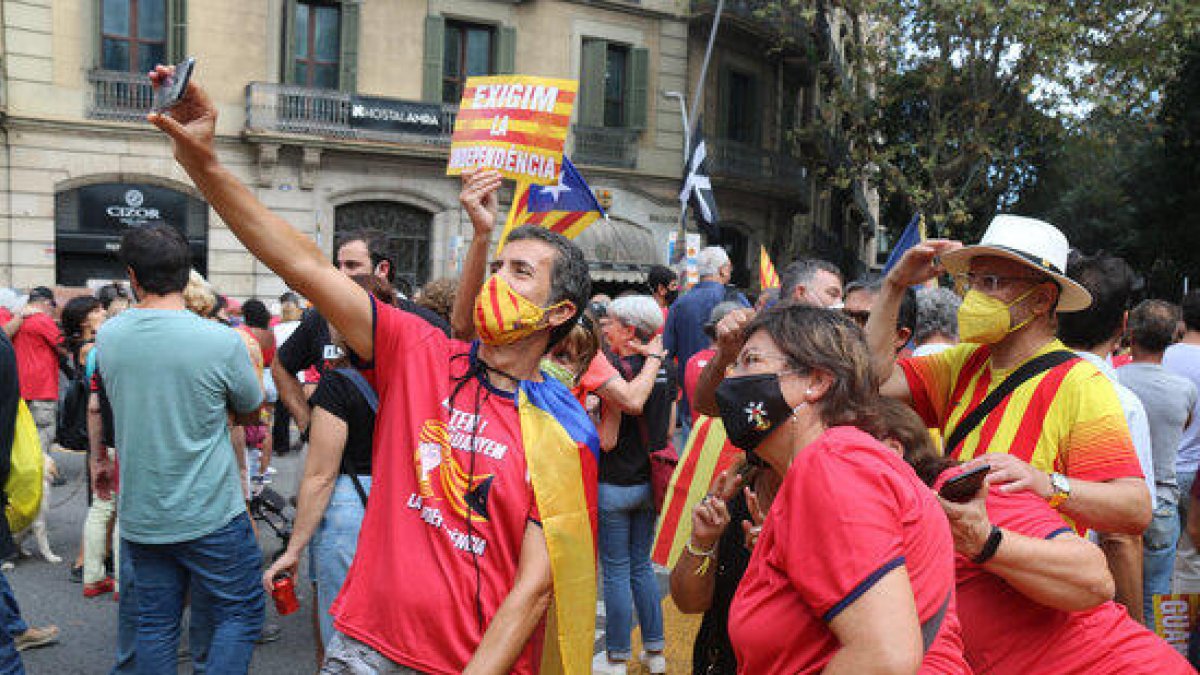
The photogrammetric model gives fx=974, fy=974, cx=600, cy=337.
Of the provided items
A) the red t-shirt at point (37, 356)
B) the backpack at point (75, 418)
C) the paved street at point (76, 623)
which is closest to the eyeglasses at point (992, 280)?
the paved street at point (76, 623)

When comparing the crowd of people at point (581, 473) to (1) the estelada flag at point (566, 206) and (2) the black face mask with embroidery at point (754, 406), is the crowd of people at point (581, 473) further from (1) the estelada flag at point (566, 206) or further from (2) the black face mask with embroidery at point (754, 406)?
(1) the estelada flag at point (566, 206)

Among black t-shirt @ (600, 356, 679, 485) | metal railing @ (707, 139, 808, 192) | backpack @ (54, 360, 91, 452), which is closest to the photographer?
black t-shirt @ (600, 356, 679, 485)

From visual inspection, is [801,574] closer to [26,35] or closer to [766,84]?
[26,35]

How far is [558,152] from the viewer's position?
549 centimetres

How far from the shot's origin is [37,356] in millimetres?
9305

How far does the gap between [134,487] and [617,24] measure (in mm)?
20647

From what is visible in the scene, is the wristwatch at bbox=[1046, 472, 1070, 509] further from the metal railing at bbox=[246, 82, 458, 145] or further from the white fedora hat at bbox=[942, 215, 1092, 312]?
the metal railing at bbox=[246, 82, 458, 145]

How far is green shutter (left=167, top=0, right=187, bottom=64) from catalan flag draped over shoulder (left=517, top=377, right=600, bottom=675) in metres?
18.4

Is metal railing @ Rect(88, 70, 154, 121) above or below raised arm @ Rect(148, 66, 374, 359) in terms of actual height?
above

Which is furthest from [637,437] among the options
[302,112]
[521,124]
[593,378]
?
[302,112]

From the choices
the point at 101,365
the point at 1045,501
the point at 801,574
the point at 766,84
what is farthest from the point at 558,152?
the point at 766,84

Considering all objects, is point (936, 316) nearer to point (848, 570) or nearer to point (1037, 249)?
point (1037, 249)

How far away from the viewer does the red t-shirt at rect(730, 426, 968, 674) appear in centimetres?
178

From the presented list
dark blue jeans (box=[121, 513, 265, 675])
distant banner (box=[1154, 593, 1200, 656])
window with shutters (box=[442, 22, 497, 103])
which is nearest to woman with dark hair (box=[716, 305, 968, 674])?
distant banner (box=[1154, 593, 1200, 656])
